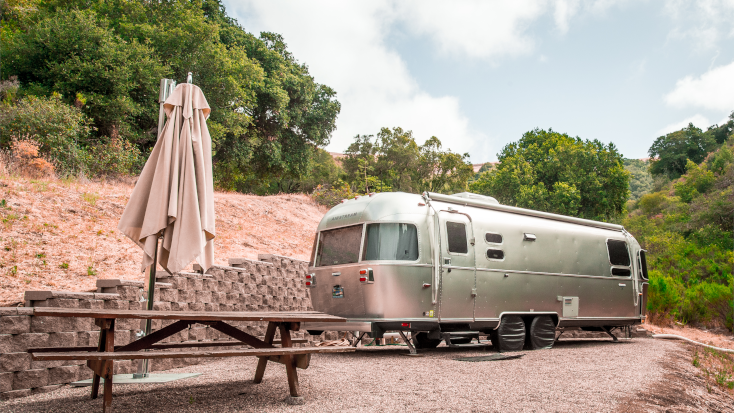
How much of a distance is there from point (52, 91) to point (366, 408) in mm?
19421

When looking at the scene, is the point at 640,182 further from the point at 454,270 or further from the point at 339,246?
the point at 339,246

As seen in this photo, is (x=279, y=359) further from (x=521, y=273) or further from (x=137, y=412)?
(x=521, y=273)

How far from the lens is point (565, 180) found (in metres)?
34.6

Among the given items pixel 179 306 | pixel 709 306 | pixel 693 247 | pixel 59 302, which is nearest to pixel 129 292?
pixel 59 302

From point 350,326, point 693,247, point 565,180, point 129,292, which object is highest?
point 565,180

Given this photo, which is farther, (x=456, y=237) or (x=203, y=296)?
(x=456, y=237)

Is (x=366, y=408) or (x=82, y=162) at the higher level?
(x=82, y=162)

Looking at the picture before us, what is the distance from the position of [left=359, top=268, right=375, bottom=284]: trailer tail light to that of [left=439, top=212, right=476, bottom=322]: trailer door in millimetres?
1228

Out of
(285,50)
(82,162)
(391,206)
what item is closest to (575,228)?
(391,206)

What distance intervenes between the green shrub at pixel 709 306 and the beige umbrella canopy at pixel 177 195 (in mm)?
15442

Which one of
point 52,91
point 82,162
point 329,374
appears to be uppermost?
point 52,91

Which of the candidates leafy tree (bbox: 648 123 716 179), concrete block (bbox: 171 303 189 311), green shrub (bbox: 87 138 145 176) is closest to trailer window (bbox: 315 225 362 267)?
concrete block (bbox: 171 303 189 311)

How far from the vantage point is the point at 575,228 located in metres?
10.8

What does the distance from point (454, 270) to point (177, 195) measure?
491 cm
